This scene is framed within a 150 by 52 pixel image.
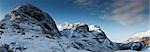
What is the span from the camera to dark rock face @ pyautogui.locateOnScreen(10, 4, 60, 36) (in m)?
106

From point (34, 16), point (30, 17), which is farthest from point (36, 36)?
point (34, 16)

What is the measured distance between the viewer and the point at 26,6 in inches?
4643

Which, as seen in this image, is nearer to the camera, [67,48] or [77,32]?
[67,48]

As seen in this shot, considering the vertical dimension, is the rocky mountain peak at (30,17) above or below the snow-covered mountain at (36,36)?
above

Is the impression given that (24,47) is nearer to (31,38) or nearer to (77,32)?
(31,38)

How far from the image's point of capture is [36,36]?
8962 cm

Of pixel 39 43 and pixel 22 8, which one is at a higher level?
pixel 22 8

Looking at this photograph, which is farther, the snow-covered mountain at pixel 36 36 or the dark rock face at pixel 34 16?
the dark rock face at pixel 34 16

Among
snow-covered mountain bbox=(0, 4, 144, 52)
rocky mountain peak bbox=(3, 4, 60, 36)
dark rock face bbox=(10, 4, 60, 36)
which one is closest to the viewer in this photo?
snow-covered mountain bbox=(0, 4, 144, 52)

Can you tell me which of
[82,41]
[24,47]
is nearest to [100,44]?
[82,41]

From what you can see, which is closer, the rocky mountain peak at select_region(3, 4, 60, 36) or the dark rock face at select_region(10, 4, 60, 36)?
the rocky mountain peak at select_region(3, 4, 60, 36)

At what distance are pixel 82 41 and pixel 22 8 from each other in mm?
38262

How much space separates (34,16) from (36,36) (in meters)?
25.8

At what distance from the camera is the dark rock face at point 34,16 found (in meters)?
106
